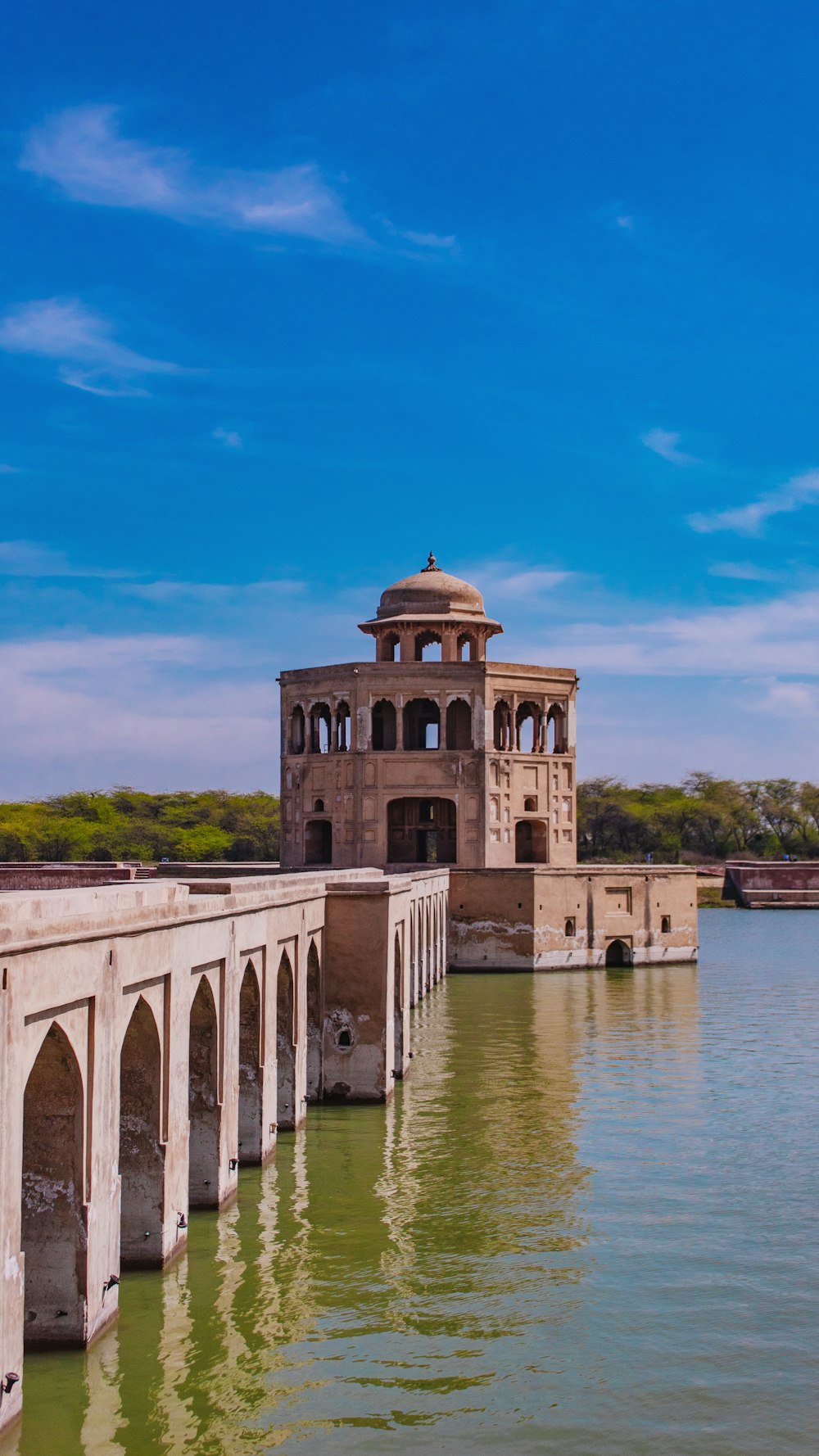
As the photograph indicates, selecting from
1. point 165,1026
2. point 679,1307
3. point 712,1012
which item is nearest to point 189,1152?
point 165,1026

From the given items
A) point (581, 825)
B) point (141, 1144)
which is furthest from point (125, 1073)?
point (581, 825)

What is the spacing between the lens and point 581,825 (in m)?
73.6

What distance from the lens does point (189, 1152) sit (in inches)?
468

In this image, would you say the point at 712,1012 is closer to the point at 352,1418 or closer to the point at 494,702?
the point at 494,702

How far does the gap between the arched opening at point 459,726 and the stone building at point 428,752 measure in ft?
0.12

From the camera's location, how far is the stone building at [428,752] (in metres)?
36.2

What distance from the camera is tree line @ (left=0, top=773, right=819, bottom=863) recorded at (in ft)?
227

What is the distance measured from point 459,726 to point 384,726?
2.05 m

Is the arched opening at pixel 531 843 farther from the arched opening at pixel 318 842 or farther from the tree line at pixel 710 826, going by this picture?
the tree line at pixel 710 826

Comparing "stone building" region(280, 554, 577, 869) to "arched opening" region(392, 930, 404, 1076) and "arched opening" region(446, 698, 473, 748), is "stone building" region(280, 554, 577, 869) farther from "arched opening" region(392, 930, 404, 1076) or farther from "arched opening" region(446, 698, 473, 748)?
"arched opening" region(392, 930, 404, 1076)

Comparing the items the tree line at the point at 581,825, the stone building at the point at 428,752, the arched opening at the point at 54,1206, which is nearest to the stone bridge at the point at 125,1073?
the arched opening at the point at 54,1206

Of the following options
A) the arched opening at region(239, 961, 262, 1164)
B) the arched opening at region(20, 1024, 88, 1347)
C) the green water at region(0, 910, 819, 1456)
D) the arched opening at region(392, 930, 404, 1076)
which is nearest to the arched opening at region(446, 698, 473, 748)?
the arched opening at region(392, 930, 404, 1076)

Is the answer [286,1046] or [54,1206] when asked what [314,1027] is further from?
[54,1206]

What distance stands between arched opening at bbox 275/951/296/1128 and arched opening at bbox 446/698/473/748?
893 inches
